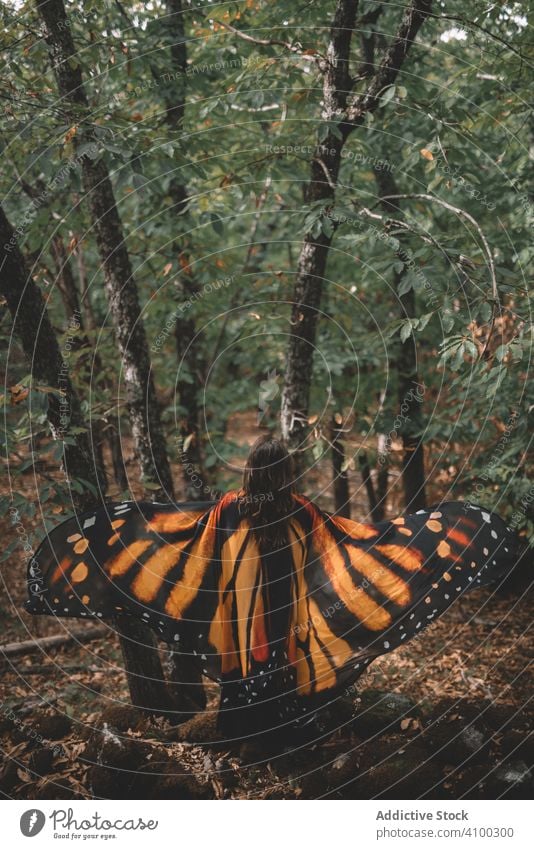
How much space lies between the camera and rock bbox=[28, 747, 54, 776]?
3740 millimetres

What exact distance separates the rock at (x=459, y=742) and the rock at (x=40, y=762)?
2.42 m

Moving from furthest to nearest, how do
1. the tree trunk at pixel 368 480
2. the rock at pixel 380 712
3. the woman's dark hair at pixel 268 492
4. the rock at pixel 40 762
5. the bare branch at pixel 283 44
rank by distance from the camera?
the tree trunk at pixel 368 480 → the bare branch at pixel 283 44 → the rock at pixel 380 712 → the rock at pixel 40 762 → the woman's dark hair at pixel 268 492

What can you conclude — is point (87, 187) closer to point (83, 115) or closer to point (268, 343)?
point (83, 115)

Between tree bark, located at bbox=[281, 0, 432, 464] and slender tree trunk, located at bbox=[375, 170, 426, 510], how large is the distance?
5.84 ft

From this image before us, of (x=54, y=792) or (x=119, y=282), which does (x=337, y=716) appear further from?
(x=119, y=282)

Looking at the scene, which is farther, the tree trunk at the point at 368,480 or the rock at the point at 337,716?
the tree trunk at the point at 368,480

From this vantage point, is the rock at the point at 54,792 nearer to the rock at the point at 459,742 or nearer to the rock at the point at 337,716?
the rock at the point at 337,716

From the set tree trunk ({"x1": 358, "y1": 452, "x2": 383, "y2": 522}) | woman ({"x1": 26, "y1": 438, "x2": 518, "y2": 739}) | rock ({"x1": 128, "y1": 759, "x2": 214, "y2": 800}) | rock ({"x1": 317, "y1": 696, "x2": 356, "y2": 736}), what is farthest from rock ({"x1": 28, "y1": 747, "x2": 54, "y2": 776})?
tree trunk ({"x1": 358, "y1": 452, "x2": 383, "y2": 522})

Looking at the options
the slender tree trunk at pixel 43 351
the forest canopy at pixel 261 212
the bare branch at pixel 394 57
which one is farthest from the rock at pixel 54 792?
the bare branch at pixel 394 57

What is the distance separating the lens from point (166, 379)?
730 centimetres

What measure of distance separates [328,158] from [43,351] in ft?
8.75

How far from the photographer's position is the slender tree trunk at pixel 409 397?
6941 mm

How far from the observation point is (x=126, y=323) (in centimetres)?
495

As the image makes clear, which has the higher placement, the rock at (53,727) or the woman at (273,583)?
the woman at (273,583)
